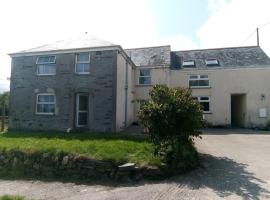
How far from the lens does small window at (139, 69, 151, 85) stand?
25.3 m

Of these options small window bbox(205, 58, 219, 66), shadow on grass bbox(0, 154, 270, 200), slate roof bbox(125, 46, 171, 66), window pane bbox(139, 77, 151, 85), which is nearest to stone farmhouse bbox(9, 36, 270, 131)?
window pane bbox(139, 77, 151, 85)

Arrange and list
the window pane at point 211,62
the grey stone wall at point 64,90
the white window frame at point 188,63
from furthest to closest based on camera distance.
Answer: the white window frame at point 188,63
the window pane at point 211,62
the grey stone wall at point 64,90

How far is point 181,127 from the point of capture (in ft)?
33.5

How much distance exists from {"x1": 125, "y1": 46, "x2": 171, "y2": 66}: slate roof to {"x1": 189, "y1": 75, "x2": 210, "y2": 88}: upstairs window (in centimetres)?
280

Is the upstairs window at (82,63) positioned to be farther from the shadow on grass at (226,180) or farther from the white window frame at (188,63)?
the white window frame at (188,63)

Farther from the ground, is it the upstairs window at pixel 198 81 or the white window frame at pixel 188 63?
the white window frame at pixel 188 63

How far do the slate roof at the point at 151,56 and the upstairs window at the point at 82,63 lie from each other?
8.74 meters

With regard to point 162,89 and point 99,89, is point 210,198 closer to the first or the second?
point 162,89

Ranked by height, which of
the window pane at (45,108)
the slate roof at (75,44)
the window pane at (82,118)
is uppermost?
the slate roof at (75,44)

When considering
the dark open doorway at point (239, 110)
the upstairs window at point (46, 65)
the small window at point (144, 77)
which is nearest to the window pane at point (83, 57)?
the upstairs window at point (46, 65)

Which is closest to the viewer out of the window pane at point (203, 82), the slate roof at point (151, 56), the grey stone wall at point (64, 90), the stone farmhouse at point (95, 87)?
the grey stone wall at point (64, 90)

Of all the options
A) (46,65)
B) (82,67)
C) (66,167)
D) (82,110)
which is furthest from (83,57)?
(66,167)

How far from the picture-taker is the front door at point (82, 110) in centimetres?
1806

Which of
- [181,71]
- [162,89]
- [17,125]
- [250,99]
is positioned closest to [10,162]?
[162,89]
